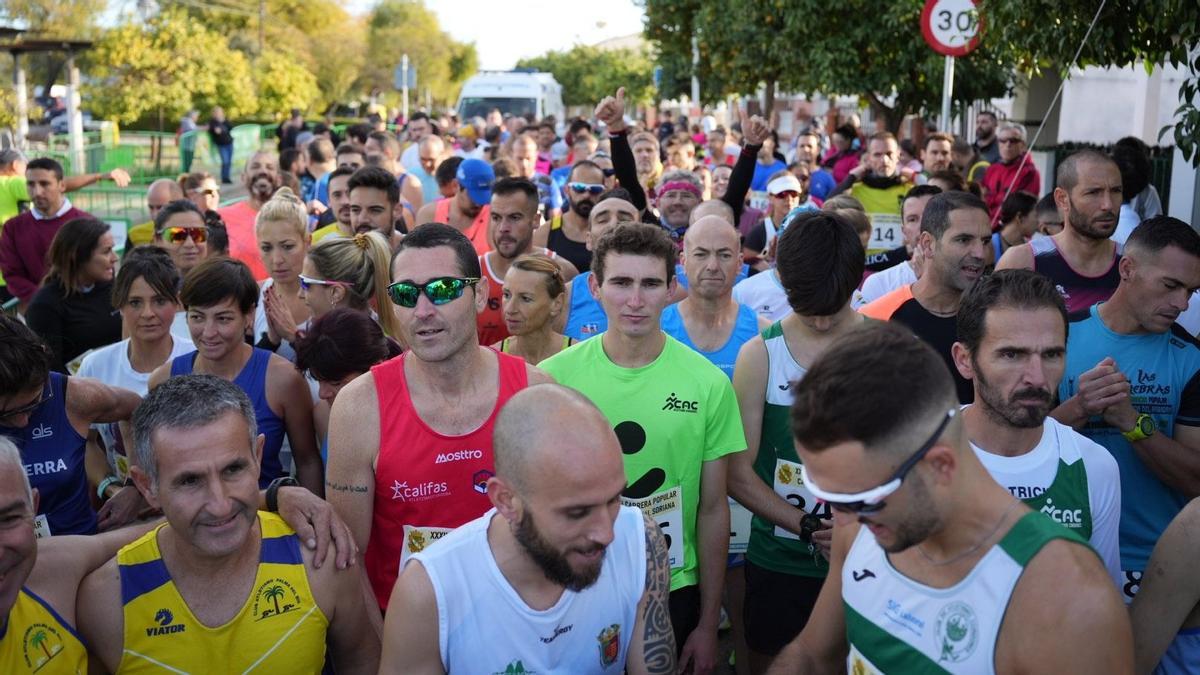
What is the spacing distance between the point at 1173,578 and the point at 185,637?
2.62 metres

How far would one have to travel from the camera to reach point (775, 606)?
4.48 metres

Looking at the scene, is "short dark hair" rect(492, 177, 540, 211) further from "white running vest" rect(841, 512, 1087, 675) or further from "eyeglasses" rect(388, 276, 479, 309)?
"white running vest" rect(841, 512, 1087, 675)

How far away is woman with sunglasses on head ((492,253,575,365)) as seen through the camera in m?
5.58

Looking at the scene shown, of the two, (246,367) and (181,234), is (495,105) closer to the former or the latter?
(181,234)

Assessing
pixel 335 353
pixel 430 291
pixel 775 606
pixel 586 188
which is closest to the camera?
pixel 430 291

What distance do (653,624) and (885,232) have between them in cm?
664

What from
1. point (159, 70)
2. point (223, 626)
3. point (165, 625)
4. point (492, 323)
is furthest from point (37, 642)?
point (159, 70)

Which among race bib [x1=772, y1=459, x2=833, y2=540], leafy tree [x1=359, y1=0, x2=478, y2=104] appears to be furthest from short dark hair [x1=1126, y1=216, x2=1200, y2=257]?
leafy tree [x1=359, y1=0, x2=478, y2=104]

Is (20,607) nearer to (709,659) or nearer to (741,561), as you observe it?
(709,659)

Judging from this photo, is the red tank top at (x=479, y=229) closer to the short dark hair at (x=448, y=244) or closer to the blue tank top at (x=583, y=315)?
the blue tank top at (x=583, y=315)

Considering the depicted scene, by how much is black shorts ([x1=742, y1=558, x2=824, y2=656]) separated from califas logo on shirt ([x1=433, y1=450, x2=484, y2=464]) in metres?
1.38

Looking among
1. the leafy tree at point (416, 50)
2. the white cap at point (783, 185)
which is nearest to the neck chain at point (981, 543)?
the white cap at point (783, 185)

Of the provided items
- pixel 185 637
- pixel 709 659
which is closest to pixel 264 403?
pixel 185 637

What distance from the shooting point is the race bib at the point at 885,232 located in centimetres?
908
